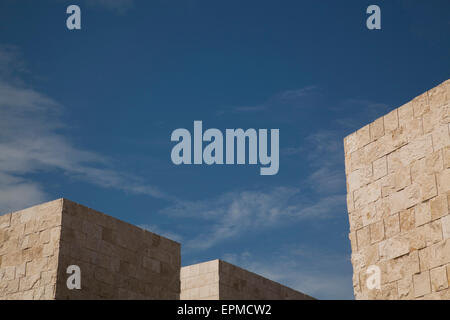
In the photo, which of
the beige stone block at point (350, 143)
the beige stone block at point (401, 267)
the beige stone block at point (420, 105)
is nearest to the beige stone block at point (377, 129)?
the beige stone block at point (350, 143)

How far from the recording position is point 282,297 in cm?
2438

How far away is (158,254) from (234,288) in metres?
5.69

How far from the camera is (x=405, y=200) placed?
12398 mm

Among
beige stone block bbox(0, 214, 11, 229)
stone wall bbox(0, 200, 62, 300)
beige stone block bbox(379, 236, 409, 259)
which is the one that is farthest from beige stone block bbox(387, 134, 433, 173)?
beige stone block bbox(0, 214, 11, 229)

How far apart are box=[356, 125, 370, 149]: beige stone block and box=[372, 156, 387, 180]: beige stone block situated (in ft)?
1.83

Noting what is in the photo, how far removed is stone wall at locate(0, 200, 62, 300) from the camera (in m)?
15.0

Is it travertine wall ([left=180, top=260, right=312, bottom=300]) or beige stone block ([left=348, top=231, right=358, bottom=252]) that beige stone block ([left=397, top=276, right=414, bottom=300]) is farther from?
travertine wall ([left=180, top=260, right=312, bottom=300])

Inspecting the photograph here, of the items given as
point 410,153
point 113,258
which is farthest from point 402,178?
point 113,258

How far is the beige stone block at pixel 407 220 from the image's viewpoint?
12.2 meters

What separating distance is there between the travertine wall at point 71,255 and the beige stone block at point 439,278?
25.3ft

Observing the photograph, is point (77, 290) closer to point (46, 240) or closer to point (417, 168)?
point (46, 240)

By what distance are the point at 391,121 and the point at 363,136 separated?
792mm
